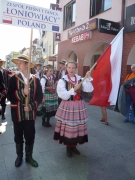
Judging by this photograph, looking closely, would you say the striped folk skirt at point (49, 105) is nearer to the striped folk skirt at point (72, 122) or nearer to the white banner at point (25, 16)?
the striped folk skirt at point (72, 122)

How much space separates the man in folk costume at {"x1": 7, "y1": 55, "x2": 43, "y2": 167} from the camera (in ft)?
9.63

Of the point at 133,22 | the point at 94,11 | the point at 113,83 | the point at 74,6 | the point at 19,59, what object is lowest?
the point at 113,83

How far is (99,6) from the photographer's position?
936 cm

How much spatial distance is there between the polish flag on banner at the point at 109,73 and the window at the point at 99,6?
621 centimetres

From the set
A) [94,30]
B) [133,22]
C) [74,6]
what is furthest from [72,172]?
[74,6]

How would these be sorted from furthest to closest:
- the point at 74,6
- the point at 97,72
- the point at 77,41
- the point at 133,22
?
the point at 74,6
the point at 77,41
the point at 133,22
the point at 97,72

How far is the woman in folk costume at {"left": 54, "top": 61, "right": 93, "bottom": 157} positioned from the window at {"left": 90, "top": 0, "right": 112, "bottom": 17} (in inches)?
262

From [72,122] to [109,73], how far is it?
3.69ft

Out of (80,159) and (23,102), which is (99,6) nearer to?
(23,102)

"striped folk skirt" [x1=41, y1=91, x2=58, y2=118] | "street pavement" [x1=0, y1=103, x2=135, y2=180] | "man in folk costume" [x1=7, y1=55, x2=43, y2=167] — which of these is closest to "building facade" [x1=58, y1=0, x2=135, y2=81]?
"striped folk skirt" [x1=41, y1=91, x2=58, y2=118]

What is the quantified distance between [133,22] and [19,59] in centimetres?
528

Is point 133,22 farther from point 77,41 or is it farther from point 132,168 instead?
point 132,168

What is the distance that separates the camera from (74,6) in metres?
11.9

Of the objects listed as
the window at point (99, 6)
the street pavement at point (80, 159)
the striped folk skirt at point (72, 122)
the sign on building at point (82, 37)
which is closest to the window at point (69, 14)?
the sign on building at point (82, 37)
